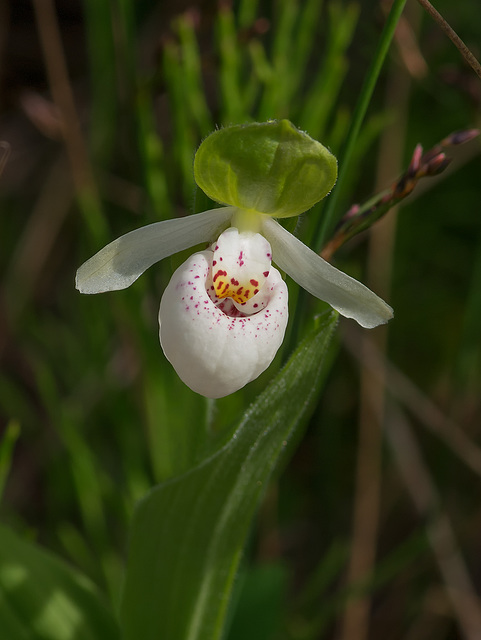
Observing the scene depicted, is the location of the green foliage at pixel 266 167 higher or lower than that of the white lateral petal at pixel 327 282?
higher

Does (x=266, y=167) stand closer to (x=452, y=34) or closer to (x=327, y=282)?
(x=327, y=282)

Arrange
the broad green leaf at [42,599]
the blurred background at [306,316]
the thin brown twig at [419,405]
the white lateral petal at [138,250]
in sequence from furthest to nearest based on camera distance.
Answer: the thin brown twig at [419,405] < the blurred background at [306,316] < the broad green leaf at [42,599] < the white lateral petal at [138,250]

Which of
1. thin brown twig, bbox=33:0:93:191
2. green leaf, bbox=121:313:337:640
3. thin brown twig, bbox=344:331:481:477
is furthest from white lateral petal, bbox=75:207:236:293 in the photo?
thin brown twig, bbox=344:331:481:477

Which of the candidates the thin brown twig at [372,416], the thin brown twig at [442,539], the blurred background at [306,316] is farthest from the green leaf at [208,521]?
the thin brown twig at [372,416]

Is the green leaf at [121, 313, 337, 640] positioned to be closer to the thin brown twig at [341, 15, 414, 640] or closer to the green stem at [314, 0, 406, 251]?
the green stem at [314, 0, 406, 251]

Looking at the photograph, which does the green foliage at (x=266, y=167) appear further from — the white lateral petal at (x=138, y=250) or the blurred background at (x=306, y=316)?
the blurred background at (x=306, y=316)

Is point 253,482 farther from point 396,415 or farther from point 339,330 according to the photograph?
point 396,415
